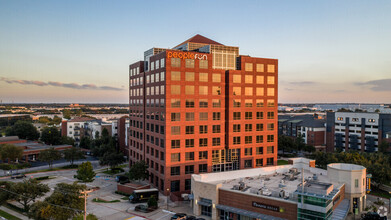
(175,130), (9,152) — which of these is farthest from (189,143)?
(9,152)

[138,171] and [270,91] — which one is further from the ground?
[270,91]

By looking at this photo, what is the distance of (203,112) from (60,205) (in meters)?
39.7

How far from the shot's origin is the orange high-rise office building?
70.2m

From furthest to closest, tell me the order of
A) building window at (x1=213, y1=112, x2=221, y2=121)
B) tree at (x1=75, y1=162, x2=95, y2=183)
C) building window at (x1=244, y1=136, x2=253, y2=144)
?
1. building window at (x1=244, y1=136, x2=253, y2=144)
2. building window at (x1=213, y1=112, x2=221, y2=121)
3. tree at (x1=75, y1=162, x2=95, y2=183)

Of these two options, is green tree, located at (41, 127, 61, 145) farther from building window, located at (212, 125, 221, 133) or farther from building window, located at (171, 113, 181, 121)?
building window, located at (212, 125, 221, 133)

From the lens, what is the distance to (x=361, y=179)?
184 ft

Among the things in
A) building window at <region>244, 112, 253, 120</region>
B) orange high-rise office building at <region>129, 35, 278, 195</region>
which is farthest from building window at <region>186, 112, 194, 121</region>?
building window at <region>244, 112, 253, 120</region>

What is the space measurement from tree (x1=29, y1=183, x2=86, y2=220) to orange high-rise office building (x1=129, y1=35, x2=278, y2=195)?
25079 mm

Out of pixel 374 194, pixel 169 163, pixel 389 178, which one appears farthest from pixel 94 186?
pixel 389 178

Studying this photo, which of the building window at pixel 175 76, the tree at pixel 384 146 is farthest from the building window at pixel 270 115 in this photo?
Result: the tree at pixel 384 146

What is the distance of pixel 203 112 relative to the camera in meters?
73.5

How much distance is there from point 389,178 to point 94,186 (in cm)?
7761

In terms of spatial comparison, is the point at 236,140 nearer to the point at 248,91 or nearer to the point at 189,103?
the point at 248,91

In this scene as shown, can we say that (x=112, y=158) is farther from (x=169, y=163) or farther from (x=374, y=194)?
(x=374, y=194)
